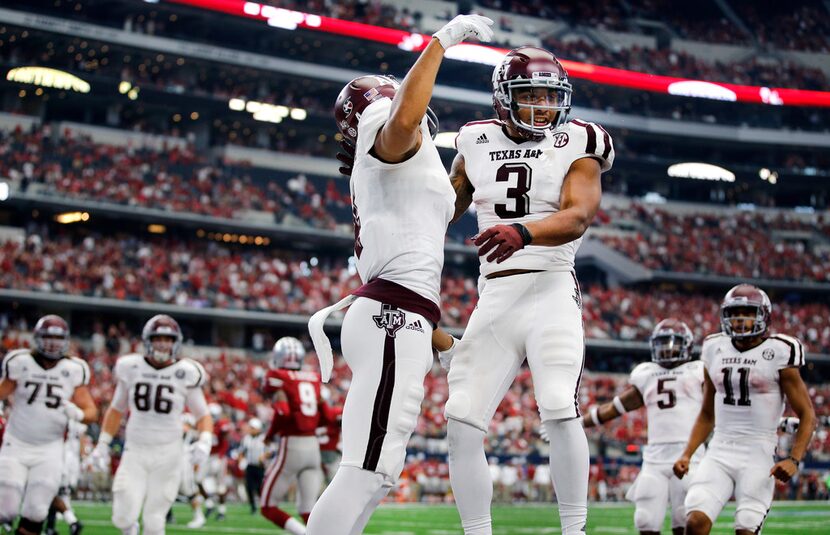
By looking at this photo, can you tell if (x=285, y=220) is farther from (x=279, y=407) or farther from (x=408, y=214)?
(x=408, y=214)

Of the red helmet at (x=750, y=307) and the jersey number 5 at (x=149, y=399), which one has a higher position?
the red helmet at (x=750, y=307)

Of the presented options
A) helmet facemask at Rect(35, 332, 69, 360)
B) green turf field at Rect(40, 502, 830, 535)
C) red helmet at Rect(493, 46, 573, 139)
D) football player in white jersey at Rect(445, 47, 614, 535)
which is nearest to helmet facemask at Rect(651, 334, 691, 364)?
green turf field at Rect(40, 502, 830, 535)

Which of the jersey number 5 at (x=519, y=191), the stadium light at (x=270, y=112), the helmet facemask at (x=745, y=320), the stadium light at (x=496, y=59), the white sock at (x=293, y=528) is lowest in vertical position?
the white sock at (x=293, y=528)

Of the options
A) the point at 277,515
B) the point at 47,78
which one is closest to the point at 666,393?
the point at 277,515

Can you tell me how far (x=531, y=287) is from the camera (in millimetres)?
4820

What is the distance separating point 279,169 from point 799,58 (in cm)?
2514

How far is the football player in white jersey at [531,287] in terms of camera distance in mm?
4562

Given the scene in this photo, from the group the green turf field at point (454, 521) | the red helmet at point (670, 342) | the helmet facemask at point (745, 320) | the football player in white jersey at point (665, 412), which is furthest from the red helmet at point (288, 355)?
the helmet facemask at point (745, 320)

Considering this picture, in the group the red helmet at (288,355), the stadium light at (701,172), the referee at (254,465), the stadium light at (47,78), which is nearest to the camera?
the red helmet at (288,355)

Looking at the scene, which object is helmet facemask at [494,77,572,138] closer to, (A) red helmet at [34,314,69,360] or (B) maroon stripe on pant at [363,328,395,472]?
(B) maroon stripe on pant at [363,328,395,472]

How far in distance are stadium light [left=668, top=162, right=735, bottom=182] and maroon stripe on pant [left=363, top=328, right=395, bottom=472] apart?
139 ft

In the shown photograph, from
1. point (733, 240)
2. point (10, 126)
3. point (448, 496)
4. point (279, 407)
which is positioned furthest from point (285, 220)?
point (279, 407)

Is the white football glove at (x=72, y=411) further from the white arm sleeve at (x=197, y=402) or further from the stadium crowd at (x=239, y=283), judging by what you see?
the stadium crowd at (x=239, y=283)

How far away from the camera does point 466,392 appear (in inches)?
186
